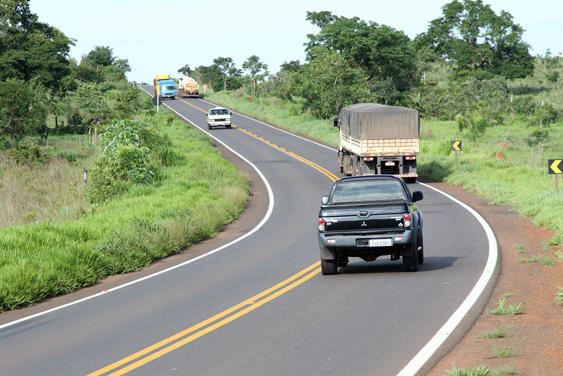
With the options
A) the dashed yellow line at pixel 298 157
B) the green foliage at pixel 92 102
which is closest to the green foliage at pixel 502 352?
the dashed yellow line at pixel 298 157

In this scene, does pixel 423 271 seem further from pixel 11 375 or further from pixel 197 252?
pixel 11 375

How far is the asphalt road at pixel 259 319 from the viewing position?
25.5 feet

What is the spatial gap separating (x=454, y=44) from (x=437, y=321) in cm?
8878

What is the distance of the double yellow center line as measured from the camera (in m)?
7.78

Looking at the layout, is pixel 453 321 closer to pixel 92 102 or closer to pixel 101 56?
pixel 92 102

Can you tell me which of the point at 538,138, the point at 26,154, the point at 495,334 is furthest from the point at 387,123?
the point at 495,334

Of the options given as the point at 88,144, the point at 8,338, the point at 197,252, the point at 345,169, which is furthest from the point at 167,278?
the point at 88,144

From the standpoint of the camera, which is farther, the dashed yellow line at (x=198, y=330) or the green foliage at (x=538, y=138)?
the green foliage at (x=538, y=138)

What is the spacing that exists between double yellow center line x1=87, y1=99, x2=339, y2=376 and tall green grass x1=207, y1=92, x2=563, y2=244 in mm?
6767

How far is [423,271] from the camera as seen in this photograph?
13.5m

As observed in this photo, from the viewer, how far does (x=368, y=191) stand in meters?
13.8

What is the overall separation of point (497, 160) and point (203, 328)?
3054cm

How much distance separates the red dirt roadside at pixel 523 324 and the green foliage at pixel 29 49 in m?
49.6

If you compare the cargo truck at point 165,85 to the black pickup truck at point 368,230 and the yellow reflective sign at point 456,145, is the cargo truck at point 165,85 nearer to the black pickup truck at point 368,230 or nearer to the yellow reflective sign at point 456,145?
the yellow reflective sign at point 456,145
